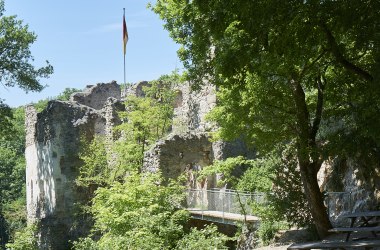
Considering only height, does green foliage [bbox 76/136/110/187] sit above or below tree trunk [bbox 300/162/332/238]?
above

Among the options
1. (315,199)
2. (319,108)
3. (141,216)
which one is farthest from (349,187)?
(141,216)

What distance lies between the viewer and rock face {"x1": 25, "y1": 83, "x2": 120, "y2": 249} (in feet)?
87.1

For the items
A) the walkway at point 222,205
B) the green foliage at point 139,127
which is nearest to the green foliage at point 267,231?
the walkway at point 222,205

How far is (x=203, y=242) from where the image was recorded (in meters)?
15.2

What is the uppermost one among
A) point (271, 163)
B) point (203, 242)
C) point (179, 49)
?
point (179, 49)

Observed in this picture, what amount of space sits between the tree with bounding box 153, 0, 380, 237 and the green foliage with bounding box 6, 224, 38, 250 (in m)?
13.9

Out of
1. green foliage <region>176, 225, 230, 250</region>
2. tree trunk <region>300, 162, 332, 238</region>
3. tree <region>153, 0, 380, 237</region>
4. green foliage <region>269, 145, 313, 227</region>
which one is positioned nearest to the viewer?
tree <region>153, 0, 380, 237</region>

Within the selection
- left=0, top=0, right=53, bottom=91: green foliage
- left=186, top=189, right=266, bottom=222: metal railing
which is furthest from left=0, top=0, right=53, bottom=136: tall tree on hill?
left=186, top=189, right=266, bottom=222: metal railing

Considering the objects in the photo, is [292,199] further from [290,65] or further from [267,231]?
[290,65]

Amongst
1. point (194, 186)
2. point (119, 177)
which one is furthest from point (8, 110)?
point (194, 186)

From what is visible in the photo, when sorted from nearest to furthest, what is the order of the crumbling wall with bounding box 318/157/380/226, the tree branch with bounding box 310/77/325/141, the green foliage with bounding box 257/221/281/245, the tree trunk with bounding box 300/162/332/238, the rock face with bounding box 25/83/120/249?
the tree branch with bounding box 310/77/325/141
the tree trunk with bounding box 300/162/332/238
the crumbling wall with bounding box 318/157/380/226
the green foliage with bounding box 257/221/281/245
the rock face with bounding box 25/83/120/249

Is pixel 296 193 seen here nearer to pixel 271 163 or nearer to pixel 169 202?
pixel 271 163

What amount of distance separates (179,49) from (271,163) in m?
6.62

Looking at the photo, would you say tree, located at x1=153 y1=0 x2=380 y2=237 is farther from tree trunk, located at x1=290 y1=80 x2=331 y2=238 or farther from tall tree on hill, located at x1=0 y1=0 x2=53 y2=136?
tall tree on hill, located at x1=0 y1=0 x2=53 y2=136
